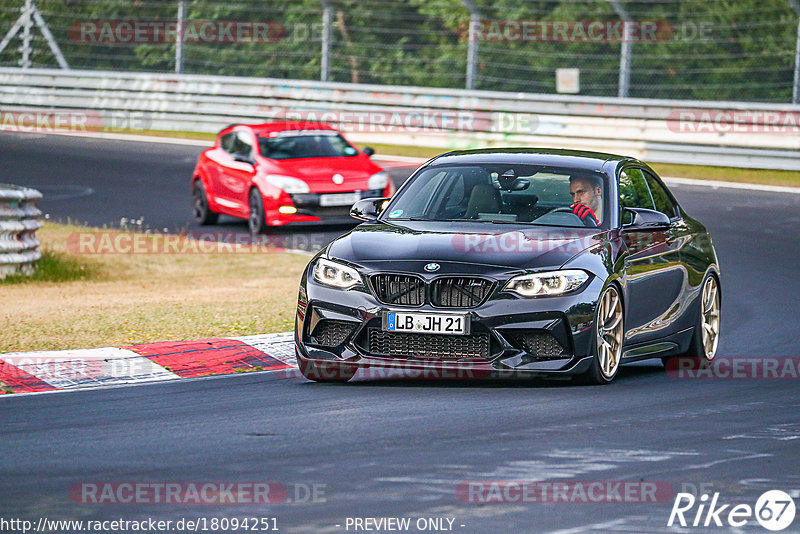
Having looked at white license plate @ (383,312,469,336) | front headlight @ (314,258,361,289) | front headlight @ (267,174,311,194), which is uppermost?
front headlight @ (314,258,361,289)

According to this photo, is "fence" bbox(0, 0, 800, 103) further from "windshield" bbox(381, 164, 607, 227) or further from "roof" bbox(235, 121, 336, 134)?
"windshield" bbox(381, 164, 607, 227)

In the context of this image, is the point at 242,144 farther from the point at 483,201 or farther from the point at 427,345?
the point at 427,345

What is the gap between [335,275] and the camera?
9391 mm

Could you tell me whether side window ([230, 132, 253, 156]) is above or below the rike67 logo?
above

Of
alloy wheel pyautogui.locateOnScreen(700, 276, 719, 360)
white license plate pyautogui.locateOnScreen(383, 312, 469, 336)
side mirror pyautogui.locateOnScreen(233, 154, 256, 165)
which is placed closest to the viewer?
white license plate pyautogui.locateOnScreen(383, 312, 469, 336)

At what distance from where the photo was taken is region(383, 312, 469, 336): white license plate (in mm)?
9008

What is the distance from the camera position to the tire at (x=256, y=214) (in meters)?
20.1

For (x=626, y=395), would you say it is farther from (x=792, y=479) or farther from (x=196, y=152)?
(x=196, y=152)

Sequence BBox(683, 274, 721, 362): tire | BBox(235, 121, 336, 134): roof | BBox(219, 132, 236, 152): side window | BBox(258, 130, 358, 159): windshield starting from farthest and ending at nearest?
1. BBox(219, 132, 236, 152): side window
2. BBox(235, 121, 336, 134): roof
3. BBox(258, 130, 358, 159): windshield
4. BBox(683, 274, 721, 362): tire

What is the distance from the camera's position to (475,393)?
9.26m

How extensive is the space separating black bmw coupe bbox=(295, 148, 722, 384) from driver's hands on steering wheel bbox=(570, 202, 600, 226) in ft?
0.03

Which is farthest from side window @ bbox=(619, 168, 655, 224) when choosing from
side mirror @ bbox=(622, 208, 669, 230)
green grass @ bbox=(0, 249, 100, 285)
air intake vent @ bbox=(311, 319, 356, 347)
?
green grass @ bbox=(0, 249, 100, 285)

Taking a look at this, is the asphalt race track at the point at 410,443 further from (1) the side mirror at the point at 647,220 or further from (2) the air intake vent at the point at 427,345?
(1) the side mirror at the point at 647,220

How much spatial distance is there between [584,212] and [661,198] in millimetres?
1249
